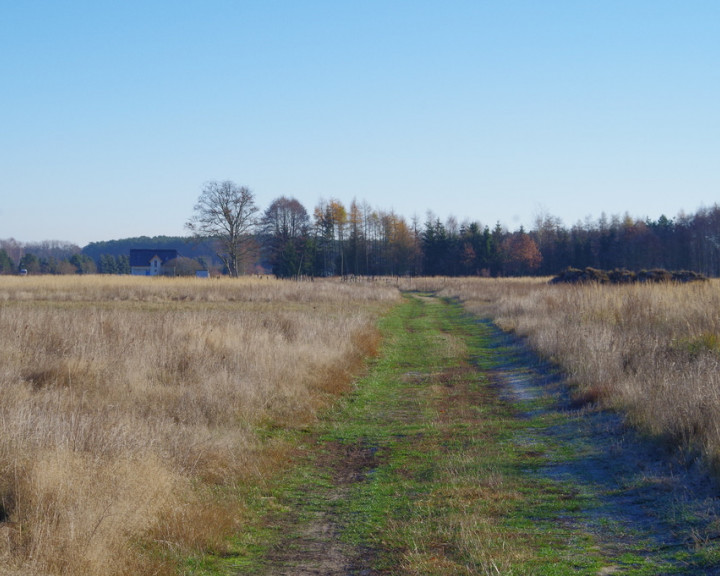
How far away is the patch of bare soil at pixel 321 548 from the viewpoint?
173 inches

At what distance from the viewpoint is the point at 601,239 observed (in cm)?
7644

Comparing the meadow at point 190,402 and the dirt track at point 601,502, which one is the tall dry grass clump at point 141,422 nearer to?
the meadow at point 190,402

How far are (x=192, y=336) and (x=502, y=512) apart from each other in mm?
8827

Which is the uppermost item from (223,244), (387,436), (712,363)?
(223,244)

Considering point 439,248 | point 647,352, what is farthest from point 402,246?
point 647,352

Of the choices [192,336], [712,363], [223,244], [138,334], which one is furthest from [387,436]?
[223,244]

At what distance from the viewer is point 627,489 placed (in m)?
5.95

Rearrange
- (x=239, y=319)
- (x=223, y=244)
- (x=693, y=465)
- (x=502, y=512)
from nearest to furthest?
(x=502, y=512)
(x=693, y=465)
(x=239, y=319)
(x=223, y=244)

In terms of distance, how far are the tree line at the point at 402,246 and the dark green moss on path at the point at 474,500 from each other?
50569 millimetres

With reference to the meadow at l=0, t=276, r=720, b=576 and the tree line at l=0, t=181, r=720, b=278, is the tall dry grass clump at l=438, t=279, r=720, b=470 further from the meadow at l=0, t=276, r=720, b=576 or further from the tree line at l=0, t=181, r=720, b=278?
the tree line at l=0, t=181, r=720, b=278

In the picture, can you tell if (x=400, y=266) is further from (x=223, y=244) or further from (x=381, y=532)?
(x=381, y=532)

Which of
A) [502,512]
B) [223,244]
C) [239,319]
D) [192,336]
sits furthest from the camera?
[223,244]

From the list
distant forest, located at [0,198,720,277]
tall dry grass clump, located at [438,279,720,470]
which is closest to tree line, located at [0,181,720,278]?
distant forest, located at [0,198,720,277]

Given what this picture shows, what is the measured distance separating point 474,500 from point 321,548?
164 centimetres
